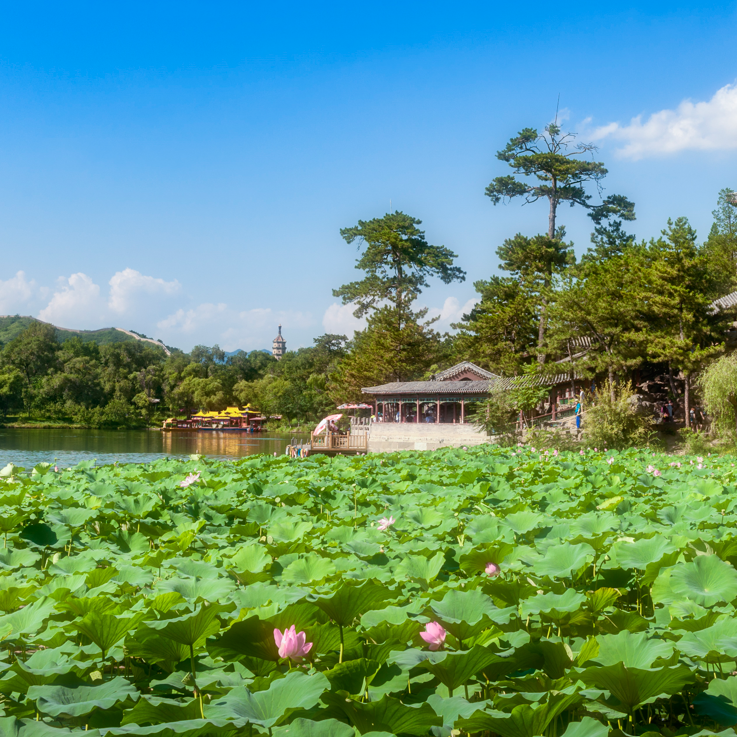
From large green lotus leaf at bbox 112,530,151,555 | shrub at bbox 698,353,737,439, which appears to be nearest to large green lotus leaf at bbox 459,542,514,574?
large green lotus leaf at bbox 112,530,151,555

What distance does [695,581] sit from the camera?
174 centimetres

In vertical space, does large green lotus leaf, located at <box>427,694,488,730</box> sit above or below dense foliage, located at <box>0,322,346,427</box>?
below

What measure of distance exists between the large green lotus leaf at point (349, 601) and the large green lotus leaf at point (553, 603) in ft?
1.23

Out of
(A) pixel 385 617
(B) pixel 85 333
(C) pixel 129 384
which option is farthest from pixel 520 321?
(B) pixel 85 333

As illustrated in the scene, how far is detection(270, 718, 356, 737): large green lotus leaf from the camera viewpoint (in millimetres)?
980

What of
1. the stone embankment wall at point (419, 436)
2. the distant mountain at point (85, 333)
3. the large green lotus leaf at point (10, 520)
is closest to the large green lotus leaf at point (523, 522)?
the large green lotus leaf at point (10, 520)

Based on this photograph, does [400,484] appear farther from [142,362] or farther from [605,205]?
[142,362]

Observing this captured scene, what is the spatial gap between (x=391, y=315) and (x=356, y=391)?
4514mm

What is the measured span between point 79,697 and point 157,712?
0.23 m

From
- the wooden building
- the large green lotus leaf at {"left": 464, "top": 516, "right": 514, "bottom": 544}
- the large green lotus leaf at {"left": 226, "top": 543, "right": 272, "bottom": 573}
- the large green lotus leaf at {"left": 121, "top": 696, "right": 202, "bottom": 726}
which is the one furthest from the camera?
the wooden building

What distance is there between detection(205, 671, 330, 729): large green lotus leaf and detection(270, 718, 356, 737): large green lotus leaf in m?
0.04

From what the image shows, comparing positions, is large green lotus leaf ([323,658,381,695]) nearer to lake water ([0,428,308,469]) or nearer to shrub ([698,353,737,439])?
shrub ([698,353,737,439])

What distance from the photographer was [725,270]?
2761 cm

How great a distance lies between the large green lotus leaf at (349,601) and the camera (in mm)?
1385
